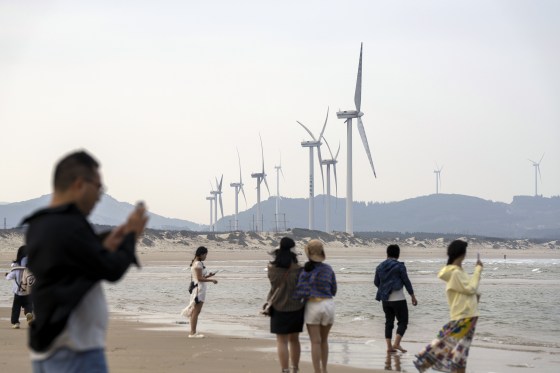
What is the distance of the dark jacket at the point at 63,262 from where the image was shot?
15.6 feet

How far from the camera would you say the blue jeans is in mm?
4914

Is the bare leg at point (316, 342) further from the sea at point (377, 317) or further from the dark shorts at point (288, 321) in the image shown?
the sea at point (377, 317)

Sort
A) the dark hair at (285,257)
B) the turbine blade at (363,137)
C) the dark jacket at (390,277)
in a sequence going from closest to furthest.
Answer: the dark hair at (285,257) → the dark jacket at (390,277) → the turbine blade at (363,137)

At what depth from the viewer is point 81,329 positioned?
16.2 feet

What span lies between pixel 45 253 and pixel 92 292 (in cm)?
31

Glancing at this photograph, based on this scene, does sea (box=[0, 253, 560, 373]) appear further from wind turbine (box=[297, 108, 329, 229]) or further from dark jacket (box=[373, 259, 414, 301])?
wind turbine (box=[297, 108, 329, 229])

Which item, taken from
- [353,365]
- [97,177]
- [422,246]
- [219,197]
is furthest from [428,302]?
[219,197]

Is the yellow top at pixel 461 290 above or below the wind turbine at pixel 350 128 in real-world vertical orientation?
below

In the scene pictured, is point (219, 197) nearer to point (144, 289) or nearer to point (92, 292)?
point (144, 289)

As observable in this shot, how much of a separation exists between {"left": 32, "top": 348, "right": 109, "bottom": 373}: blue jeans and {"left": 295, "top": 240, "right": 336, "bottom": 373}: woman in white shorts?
5.78m

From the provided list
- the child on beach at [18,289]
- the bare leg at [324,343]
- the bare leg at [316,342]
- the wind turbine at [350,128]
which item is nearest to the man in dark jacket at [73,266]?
the bare leg at [316,342]

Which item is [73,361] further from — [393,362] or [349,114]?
[349,114]

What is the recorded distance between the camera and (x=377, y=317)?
22.8 metres

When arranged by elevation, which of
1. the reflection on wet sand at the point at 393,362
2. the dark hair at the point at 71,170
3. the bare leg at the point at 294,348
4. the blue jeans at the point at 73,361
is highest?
the dark hair at the point at 71,170
